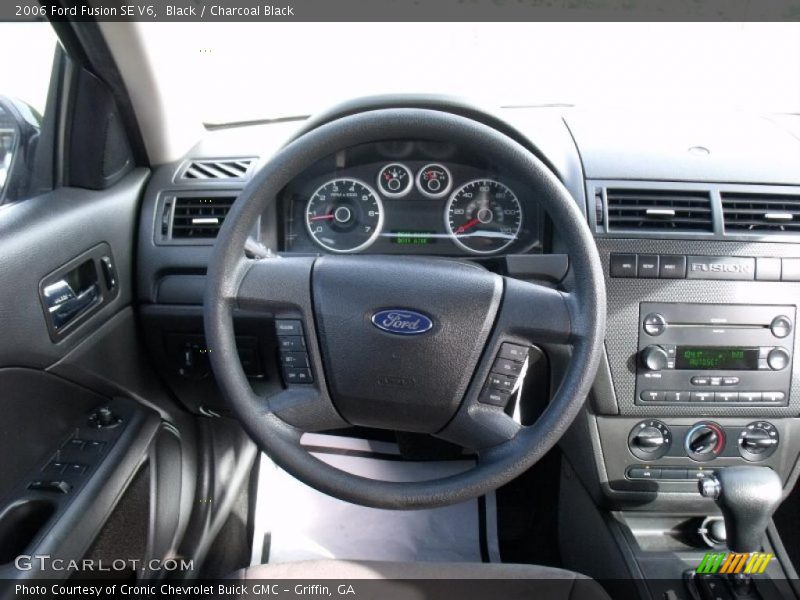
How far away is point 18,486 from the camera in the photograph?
4.73 feet

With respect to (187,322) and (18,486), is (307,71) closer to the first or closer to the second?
(187,322)

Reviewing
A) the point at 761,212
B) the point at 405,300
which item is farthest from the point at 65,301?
the point at 761,212

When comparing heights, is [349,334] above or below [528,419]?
above

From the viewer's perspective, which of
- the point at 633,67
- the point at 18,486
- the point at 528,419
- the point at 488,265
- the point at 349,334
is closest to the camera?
the point at 349,334

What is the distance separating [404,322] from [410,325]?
1cm

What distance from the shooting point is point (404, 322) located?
131 cm

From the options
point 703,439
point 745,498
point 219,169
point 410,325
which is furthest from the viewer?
point 219,169

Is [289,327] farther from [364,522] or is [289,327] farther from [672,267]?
[364,522]

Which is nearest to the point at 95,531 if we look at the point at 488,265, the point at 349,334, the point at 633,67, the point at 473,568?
the point at 349,334

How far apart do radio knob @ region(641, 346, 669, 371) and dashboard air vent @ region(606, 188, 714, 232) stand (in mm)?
283

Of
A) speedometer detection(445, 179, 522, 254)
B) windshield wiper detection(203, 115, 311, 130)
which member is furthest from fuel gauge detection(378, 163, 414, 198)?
windshield wiper detection(203, 115, 311, 130)

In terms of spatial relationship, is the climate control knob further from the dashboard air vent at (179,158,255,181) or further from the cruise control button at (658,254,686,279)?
the dashboard air vent at (179,158,255,181)

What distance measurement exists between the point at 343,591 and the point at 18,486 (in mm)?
691

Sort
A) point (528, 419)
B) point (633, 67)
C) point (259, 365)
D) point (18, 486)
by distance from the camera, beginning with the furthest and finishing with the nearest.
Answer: point (633, 67), point (528, 419), point (259, 365), point (18, 486)
